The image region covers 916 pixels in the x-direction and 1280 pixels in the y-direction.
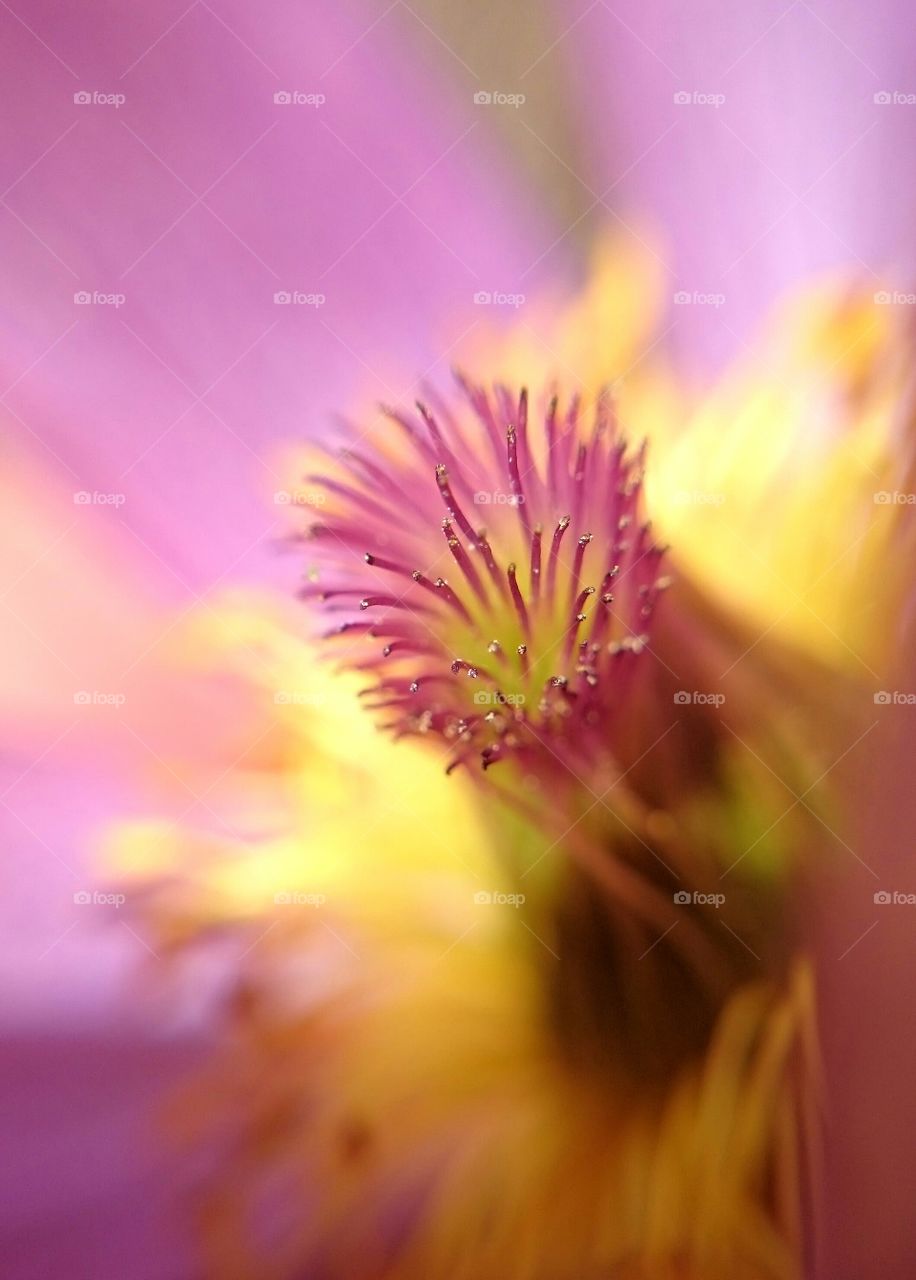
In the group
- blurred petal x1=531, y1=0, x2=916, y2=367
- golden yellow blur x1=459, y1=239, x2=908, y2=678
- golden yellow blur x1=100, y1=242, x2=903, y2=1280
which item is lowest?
golden yellow blur x1=100, y1=242, x2=903, y2=1280

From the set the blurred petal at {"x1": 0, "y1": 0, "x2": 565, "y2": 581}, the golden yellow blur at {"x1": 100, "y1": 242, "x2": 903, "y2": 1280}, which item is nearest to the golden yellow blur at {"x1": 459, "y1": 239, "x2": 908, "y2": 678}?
the golden yellow blur at {"x1": 100, "y1": 242, "x2": 903, "y2": 1280}

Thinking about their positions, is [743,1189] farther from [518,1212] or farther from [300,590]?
[300,590]

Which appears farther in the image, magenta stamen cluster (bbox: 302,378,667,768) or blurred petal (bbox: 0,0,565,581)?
blurred petal (bbox: 0,0,565,581)

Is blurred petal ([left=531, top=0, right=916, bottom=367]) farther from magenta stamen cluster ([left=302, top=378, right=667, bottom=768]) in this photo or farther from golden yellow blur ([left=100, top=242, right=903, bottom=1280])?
magenta stamen cluster ([left=302, top=378, right=667, bottom=768])

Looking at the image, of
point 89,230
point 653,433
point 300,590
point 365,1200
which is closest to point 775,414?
point 653,433

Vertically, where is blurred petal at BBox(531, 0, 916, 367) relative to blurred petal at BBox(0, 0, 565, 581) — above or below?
above

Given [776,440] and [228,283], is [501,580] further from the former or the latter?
[228,283]
